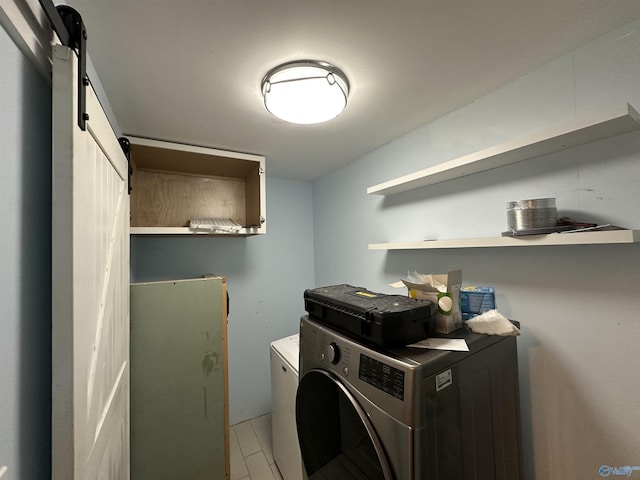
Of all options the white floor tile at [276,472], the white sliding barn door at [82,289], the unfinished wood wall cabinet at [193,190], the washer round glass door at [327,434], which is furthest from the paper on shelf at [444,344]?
the white floor tile at [276,472]

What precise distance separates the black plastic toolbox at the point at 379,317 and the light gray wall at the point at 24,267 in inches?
31.7

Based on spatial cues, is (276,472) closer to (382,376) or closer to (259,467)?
(259,467)

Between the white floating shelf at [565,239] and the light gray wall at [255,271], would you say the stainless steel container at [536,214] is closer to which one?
the white floating shelf at [565,239]

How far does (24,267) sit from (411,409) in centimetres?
93

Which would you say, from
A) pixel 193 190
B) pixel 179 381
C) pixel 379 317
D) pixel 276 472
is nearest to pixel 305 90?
pixel 379 317

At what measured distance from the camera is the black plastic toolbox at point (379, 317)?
2.58 ft

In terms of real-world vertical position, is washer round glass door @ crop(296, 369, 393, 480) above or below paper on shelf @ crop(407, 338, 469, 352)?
below

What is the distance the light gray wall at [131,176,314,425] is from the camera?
1.94 meters

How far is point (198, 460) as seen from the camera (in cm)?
140

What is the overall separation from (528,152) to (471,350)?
79cm

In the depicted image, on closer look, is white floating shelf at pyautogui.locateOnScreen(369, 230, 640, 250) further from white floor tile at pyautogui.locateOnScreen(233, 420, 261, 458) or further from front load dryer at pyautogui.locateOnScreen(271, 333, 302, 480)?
white floor tile at pyautogui.locateOnScreen(233, 420, 261, 458)

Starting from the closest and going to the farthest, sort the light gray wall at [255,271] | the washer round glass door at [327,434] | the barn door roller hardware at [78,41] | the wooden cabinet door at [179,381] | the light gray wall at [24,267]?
the light gray wall at [24,267] → the barn door roller hardware at [78,41] → the washer round glass door at [327,434] → the wooden cabinet door at [179,381] → the light gray wall at [255,271]

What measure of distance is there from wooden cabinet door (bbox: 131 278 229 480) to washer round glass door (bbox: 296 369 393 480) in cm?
62

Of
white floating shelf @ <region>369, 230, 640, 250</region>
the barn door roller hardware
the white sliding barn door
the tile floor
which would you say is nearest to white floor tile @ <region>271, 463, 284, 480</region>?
the tile floor
